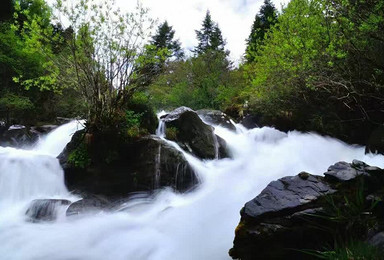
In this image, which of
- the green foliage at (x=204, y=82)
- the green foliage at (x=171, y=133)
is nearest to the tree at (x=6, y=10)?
the green foliage at (x=204, y=82)

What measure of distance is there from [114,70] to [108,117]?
1434 millimetres

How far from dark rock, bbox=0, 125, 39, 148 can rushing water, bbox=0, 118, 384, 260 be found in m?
0.75

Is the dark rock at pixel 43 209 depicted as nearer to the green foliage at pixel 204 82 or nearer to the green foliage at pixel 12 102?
the green foliage at pixel 12 102

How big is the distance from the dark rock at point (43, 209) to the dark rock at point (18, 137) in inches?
222

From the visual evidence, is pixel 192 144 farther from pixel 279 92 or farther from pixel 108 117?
pixel 279 92

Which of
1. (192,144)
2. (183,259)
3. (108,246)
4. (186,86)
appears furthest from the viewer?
(186,86)

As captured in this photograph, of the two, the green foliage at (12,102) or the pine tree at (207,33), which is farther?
the pine tree at (207,33)

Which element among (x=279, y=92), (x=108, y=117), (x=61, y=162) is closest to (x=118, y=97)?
(x=108, y=117)

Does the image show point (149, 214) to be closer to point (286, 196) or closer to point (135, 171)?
point (135, 171)

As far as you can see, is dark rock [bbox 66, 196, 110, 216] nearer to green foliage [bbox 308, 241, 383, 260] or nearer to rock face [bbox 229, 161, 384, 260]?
rock face [bbox 229, 161, 384, 260]

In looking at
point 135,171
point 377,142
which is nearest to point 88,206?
point 135,171

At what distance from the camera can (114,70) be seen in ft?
25.1

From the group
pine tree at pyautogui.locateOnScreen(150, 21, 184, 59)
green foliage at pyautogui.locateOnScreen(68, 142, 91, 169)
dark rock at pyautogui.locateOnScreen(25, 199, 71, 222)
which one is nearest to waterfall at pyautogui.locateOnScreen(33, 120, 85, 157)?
green foliage at pyautogui.locateOnScreen(68, 142, 91, 169)

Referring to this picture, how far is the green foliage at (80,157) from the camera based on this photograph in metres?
7.65
